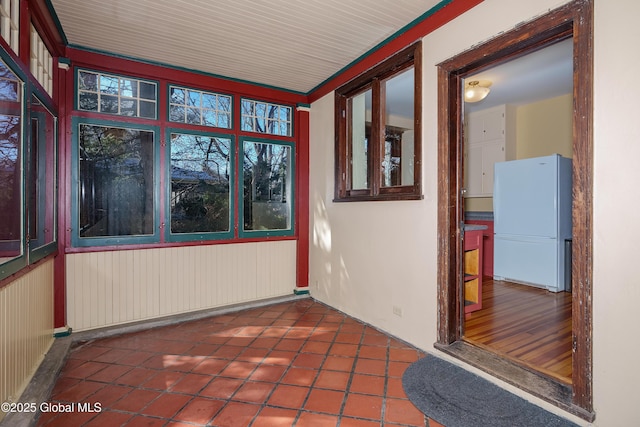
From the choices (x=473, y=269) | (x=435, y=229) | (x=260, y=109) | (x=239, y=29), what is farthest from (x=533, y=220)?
(x=239, y=29)

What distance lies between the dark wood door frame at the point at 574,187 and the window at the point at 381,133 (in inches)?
11.6

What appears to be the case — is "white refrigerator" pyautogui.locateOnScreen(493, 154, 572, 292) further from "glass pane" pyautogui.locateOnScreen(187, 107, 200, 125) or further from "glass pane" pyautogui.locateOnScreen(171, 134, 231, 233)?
"glass pane" pyautogui.locateOnScreen(187, 107, 200, 125)

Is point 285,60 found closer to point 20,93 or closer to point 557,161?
point 20,93

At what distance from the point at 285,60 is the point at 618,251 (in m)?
3.29

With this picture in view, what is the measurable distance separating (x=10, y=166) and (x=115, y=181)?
1.42 meters

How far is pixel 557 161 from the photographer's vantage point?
4371 millimetres

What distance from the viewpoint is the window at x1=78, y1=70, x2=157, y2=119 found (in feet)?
10.7

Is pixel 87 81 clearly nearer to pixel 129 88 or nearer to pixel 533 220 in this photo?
pixel 129 88

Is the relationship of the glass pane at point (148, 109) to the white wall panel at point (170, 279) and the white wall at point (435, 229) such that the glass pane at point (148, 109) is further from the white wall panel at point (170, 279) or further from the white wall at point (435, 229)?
the white wall at point (435, 229)

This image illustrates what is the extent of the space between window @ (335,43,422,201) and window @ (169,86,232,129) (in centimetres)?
142

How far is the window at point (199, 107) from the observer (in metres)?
3.70

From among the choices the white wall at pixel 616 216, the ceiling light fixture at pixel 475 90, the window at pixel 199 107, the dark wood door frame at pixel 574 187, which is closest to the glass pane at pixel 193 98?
the window at pixel 199 107

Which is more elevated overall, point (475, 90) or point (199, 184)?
point (475, 90)

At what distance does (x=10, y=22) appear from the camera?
2002 millimetres
